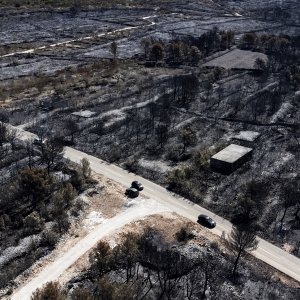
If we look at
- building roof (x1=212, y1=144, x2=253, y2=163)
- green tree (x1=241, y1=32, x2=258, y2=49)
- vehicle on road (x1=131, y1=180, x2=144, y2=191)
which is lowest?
green tree (x1=241, y1=32, x2=258, y2=49)

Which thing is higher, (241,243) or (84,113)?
(241,243)

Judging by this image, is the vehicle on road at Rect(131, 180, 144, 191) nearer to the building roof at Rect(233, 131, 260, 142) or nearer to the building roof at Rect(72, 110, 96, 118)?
the building roof at Rect(233, 131, 260, 142)

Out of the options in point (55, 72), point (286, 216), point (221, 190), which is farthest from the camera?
point (55, 72)

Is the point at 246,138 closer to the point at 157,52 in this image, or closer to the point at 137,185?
the point at 137,185

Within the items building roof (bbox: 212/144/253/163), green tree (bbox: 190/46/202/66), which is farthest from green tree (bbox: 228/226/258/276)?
green tree (bbox: 190/46/202/66)

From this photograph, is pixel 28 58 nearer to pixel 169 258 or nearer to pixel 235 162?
pixel 235 162

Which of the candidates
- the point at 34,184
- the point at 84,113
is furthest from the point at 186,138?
the point at 34,184

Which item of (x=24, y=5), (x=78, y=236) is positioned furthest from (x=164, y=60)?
(x=24, y=5)
